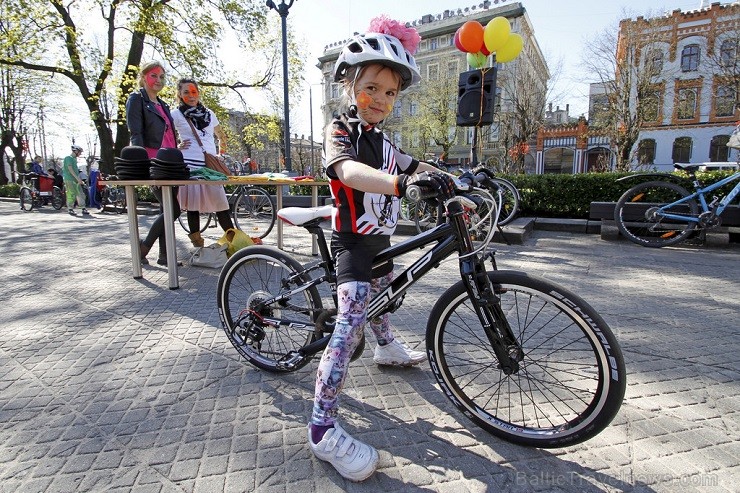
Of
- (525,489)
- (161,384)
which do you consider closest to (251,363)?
(161,384)

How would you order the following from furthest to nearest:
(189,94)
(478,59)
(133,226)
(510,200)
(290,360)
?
(478,59)
(510,200)
(189,94)
(133,226)
(290,360)

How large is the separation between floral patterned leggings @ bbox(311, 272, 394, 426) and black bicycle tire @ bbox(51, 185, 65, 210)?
16798mm

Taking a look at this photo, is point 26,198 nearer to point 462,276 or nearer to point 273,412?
point 273,412

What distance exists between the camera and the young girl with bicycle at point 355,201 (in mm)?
1667

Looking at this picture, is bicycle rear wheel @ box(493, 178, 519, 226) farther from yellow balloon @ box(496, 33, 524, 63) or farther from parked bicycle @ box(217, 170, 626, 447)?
parked bicycle @ box(217, 170, 626, 447)

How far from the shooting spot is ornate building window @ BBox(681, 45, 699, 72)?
2757 centimetres

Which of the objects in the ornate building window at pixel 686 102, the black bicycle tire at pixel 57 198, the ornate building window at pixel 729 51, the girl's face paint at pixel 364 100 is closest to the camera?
the girl's face paint at pixel 364 100

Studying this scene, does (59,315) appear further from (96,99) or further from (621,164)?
(621,164)

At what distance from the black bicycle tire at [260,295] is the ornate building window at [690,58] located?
35622 millimetres

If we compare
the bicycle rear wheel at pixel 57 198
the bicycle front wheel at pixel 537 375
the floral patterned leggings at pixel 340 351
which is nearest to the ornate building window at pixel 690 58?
the bicycle front wheel at pixel 537 375

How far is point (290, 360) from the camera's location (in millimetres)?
2299

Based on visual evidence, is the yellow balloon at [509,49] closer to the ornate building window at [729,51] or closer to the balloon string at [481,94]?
the balloon string at [481,94]

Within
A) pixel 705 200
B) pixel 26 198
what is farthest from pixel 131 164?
pixel 26 198

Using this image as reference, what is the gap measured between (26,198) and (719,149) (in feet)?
135
